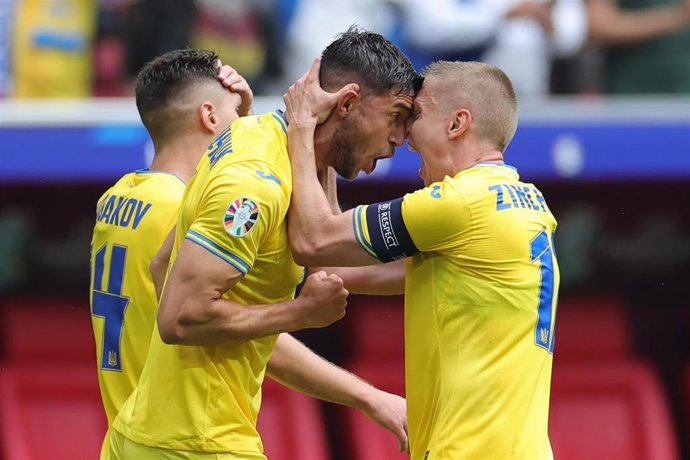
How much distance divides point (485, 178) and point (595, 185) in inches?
160

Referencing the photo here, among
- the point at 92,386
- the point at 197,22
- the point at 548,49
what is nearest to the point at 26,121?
the point at 197,22

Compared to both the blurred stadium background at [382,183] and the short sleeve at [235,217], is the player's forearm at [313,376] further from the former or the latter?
the blurred stadium background at [382,183]

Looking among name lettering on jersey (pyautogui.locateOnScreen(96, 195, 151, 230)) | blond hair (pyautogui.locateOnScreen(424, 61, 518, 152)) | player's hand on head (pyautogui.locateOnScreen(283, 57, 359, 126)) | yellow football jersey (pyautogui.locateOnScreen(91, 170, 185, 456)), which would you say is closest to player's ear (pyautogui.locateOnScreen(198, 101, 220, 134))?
yellow football jersey (pyautogui.locateOnScreen(91, 170, 185, 456))

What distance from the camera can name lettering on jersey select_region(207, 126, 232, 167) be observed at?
347 cm

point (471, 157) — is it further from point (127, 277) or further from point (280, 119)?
point (127, 277)

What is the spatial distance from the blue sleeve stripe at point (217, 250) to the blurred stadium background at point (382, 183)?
298 cm

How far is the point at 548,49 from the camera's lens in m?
6.54

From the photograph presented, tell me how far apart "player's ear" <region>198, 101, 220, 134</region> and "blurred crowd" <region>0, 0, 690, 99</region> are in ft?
7.44

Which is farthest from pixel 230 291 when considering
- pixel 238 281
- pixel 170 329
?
pixel 170 329

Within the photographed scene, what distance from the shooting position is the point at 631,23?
21.4 feet

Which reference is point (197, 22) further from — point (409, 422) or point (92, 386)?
point (409, 422)

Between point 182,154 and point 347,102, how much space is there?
819 millimetres

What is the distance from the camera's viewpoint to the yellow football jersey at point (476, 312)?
11.3 ft

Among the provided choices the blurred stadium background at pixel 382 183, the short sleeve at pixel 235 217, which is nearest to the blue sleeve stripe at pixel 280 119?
the short sleeve at pixel 235 217
